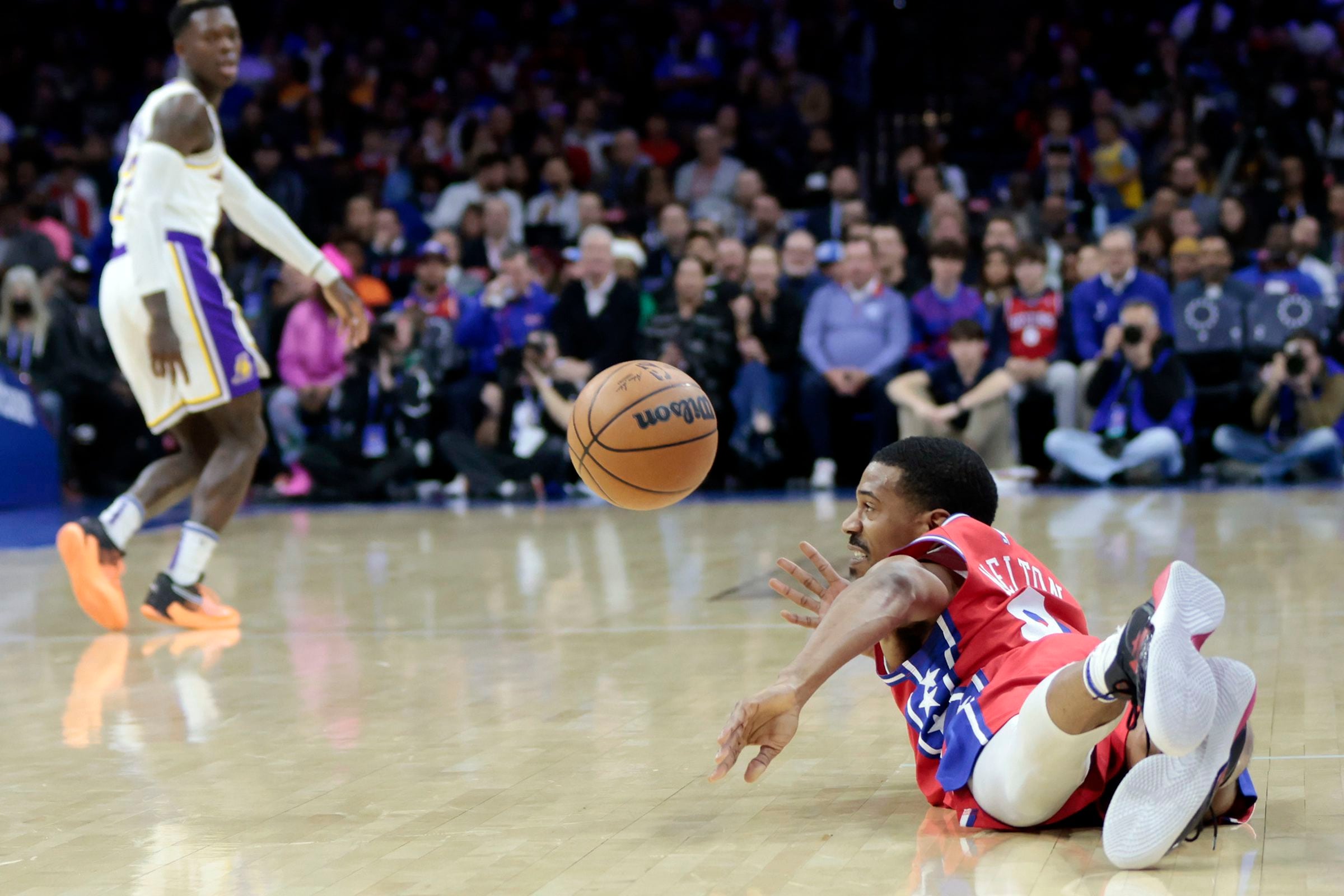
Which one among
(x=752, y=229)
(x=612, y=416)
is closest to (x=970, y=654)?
(x=612, y=416)

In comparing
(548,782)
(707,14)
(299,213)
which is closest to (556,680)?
(548,782)

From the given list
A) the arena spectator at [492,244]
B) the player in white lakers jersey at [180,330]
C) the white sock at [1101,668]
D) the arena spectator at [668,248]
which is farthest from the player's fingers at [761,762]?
the arena spectator at [492,244]

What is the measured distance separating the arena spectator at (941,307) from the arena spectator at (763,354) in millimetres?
842

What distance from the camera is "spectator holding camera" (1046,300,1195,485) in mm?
11047

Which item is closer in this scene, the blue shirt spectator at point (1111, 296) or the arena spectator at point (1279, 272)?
the blue shirt spectator at point (1111, 296)

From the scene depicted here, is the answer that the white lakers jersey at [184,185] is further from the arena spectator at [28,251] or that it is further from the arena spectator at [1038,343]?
the arena spectator at [28,251]

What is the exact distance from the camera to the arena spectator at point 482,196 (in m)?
13.9

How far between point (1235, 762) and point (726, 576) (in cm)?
428

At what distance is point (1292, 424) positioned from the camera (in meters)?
11.2

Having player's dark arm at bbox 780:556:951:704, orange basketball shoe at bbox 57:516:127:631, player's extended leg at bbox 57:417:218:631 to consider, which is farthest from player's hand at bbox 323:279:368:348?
player's dark arm at bbox 780:556:951:704

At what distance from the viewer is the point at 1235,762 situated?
280cm

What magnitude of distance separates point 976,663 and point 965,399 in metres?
8.07

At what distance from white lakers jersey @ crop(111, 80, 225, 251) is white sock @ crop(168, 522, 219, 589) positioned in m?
1.04

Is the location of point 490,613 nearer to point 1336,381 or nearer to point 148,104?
point 148,104
